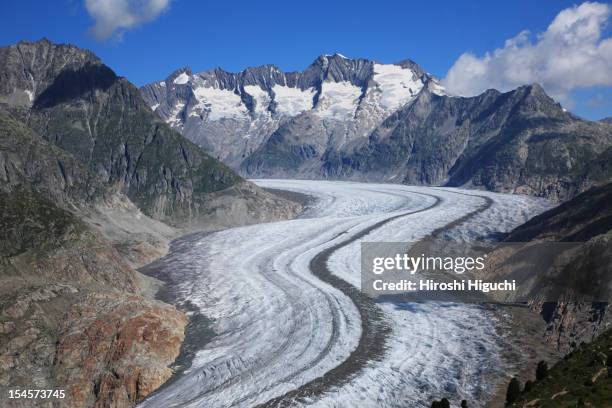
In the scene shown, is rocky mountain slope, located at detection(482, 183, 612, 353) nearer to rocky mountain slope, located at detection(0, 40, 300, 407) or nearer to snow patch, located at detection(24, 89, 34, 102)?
rocky mountain slope, located at detection(0, 40, 300, 407)

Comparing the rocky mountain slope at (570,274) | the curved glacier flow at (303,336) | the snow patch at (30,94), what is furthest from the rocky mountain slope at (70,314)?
the snow patch at (30,94)

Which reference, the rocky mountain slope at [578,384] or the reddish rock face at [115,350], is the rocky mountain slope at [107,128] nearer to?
the reddish rock face at [115,350]

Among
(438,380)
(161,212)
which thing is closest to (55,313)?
(438,380)

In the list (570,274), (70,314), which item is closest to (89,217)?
(70,314)

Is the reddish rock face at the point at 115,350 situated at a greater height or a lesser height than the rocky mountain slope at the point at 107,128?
lesser

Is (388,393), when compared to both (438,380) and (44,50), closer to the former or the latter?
(438,380)

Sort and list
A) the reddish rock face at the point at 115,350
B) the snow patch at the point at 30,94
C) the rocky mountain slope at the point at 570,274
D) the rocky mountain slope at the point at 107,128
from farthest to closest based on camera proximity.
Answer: the snow patch at the point at 30,94 < the rocky mountain slope at the point at 107,128 < the rocky mountain slope at the point at 570,274 < the reddish rock face at the point at 115,350
